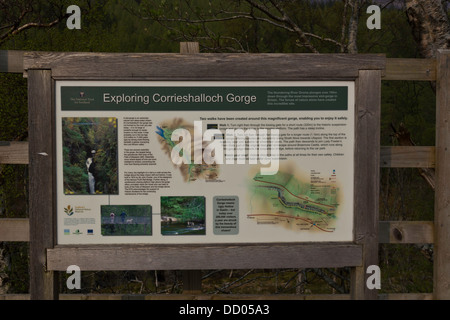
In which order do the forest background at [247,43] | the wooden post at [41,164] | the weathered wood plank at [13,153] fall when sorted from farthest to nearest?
1. the forest background at [247,43]
2. the weathered wood plank at [13,153]
3. the wooden post at [41,164]

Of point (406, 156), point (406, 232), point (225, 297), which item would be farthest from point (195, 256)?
point (406, 156)

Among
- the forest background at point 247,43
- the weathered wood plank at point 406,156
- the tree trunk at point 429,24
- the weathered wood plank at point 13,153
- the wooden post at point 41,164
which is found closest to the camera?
the wooden post at point 41,164

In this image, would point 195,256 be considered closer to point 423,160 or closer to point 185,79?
point 185,79

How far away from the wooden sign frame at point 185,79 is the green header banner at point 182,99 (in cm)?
7

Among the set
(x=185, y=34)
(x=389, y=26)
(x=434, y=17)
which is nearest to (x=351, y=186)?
(x=434, y=17)

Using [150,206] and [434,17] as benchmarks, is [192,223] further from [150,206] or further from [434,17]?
[434,17]

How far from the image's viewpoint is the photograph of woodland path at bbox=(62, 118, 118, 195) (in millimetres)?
3016

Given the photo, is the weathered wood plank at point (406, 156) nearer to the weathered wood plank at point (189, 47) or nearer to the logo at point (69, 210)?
the weathered wood plank at point (189, 47)

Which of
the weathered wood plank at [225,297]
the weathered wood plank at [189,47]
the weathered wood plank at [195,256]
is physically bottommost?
the weathered wood plank at [225,297]

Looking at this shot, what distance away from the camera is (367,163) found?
3104 millimetres

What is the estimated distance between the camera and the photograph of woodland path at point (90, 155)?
3.02 metres

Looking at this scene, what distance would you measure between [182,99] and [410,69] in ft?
5.12

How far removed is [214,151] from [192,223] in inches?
18.6

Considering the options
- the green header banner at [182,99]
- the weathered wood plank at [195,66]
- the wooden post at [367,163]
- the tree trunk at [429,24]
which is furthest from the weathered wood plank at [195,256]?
the tree trunk at [429,24]
